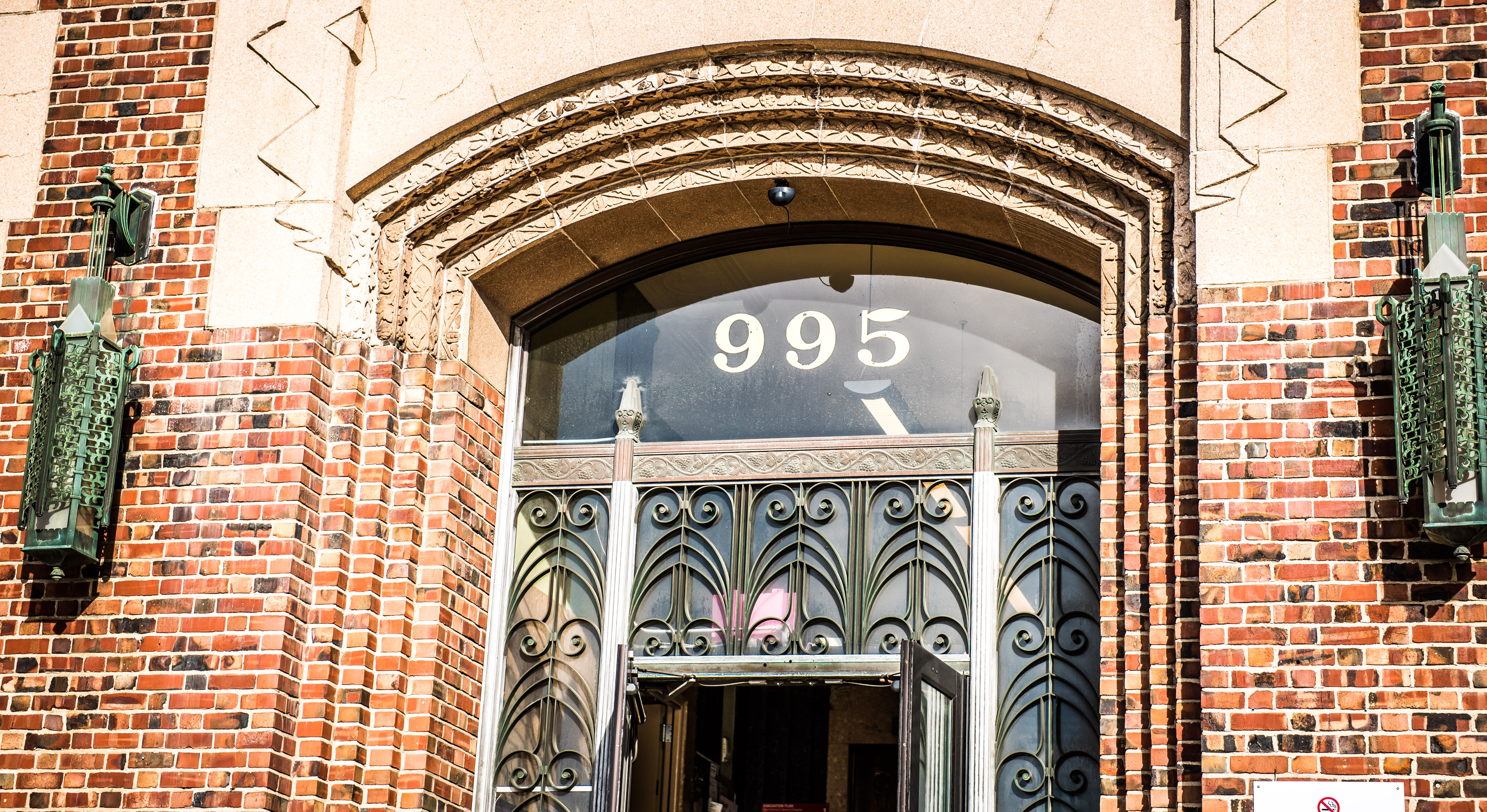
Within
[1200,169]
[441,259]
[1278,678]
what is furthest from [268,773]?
[1200,169]

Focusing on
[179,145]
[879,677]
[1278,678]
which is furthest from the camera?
[179,145]

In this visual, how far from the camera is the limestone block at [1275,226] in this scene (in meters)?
5.75

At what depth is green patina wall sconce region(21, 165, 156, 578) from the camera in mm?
6199

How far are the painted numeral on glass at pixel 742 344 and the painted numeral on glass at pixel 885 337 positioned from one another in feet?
1.50

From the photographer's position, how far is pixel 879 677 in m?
6.45

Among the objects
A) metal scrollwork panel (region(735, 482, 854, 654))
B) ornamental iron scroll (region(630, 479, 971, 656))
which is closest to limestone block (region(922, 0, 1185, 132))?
ornamental iron scroll (region(630, 479, 971, 656))

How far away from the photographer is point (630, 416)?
7117mm

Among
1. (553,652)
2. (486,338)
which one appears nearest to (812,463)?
(553,652)

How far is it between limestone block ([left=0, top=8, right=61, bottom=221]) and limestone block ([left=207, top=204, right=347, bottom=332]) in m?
1.00

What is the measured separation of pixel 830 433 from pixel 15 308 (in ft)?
11.6

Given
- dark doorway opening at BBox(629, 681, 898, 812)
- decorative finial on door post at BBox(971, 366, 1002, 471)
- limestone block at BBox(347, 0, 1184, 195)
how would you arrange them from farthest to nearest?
dark doorway opening at BBox(629, 681, 898, 812) → decorative finial on door post at BBox(971, 366, 1002, 471) → limestone block at BBox(347, 0, 1184, 195)

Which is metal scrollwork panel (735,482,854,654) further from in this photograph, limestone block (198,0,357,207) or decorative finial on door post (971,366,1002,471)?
limestone block (198,0,357,207)

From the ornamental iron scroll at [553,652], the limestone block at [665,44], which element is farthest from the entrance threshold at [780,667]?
the limestone block at [665,44]

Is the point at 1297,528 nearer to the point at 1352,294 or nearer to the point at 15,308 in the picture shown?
the point at 1352,294
